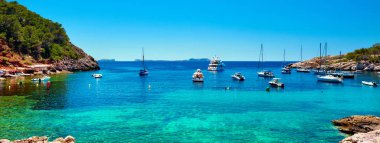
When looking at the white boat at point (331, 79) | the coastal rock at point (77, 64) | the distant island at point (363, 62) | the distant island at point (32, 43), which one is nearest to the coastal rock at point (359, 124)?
the white boat at point (331, 79)

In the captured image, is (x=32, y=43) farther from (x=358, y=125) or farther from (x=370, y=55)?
(x=370, y=55)

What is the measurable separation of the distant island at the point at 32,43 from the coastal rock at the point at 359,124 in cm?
11492

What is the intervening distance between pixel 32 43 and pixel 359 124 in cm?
14131

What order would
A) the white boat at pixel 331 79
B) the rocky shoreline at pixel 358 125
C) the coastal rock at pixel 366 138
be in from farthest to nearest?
the white boat at pixel 331 79, the rocky shoreline at pixel 358 125, the coastal rock at pixel 366 138

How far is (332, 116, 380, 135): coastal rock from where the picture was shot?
36000 mm

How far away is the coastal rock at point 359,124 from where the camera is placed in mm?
36000

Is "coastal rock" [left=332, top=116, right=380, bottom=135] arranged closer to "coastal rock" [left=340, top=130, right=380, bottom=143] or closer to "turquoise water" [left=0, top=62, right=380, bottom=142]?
"turquoise water" [left=0, top=62, right=380, bottom=142]

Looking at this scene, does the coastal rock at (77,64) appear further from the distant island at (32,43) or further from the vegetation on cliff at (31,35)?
the vegetation on cliff at (31,35)

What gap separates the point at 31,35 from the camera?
150m

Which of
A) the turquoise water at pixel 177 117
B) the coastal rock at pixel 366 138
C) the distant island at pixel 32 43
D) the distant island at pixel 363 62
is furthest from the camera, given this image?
the distant island at pixel 363 62

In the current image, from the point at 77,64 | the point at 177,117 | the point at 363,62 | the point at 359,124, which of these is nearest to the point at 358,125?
the point at 359,124

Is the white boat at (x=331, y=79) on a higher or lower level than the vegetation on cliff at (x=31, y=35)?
lower

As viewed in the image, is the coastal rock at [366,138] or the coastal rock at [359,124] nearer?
the coastal rock at [366,138]

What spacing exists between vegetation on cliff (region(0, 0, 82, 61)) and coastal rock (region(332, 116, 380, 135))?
125 m
